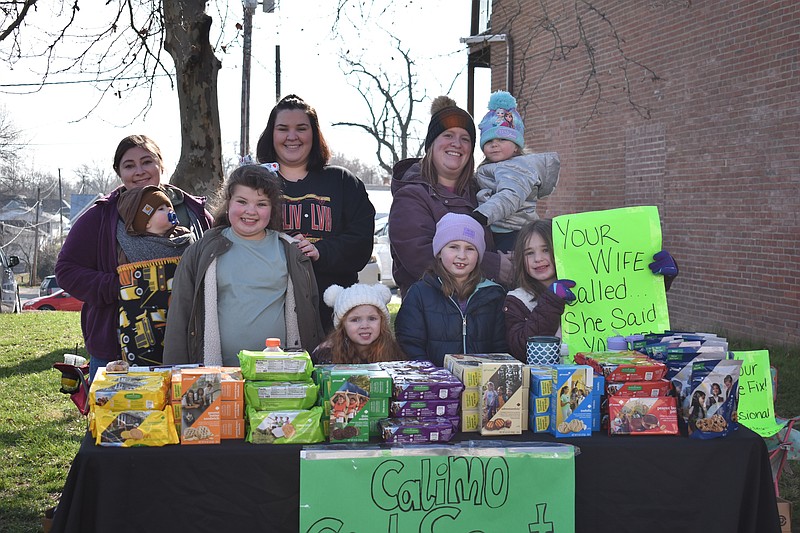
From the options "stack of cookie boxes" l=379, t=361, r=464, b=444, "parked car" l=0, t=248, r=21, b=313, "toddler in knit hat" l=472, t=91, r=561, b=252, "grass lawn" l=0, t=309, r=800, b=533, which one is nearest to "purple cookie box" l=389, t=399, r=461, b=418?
"stack of cookie boxes" l=379, t=361, r=464, b=444

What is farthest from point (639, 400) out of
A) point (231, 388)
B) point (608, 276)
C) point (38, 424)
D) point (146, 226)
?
point (38, 424)

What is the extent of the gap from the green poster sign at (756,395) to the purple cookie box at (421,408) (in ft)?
4.76

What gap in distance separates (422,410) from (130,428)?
3.17ft

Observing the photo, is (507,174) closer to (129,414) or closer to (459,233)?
(459,233)

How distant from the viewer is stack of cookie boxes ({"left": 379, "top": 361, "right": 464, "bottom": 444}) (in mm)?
2551

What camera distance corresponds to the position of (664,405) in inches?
106

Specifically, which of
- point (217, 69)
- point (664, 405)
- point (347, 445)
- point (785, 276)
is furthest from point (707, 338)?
point (785, 276)

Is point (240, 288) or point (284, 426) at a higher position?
point (240, 288)

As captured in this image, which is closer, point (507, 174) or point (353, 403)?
point (353, 403)

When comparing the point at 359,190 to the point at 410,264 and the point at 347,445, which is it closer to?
the point at 410,264

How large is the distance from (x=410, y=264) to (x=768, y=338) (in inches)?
243

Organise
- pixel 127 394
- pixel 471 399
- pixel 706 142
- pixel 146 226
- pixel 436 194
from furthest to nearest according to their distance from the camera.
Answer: pixel 706 142 < pixel 436 194 < pixel 146 226 < pixel 471 399 < pixel 127 394

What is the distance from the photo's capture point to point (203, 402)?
2500 mm

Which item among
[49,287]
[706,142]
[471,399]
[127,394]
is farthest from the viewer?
[49,287]
